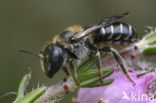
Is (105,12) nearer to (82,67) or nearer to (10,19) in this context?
(10,19)

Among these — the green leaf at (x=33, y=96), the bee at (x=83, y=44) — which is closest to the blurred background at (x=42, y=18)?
the bee at (x=83, y=44)

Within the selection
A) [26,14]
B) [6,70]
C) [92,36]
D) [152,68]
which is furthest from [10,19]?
[152,68]

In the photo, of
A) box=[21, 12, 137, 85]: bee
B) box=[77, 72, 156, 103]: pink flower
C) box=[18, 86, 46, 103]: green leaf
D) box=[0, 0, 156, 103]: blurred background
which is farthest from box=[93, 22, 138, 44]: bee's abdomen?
box=[0, 0, 156, 103]: blurred background

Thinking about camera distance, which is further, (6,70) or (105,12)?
(105,12)

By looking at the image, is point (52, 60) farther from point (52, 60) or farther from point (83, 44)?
point (83, 44)

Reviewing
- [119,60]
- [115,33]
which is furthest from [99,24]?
[119,60]

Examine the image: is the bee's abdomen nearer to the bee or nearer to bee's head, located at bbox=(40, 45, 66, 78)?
the bee
